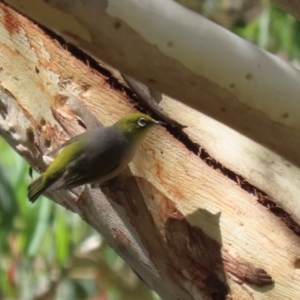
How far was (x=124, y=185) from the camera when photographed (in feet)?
5.14

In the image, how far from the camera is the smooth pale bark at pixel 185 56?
976mm

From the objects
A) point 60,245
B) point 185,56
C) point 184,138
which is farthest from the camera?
point 60,245

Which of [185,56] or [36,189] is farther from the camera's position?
[36,189]

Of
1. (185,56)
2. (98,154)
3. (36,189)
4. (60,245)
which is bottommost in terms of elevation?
(60,245)

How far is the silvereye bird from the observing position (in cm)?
157

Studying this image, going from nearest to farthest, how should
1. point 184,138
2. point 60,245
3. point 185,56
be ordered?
point 185,56, point 184,138, point 60,245

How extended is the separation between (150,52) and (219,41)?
0.36 ft

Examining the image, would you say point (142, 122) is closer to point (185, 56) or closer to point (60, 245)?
point (185, 56)

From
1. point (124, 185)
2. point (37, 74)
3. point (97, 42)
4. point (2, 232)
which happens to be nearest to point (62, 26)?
point (97, 42)

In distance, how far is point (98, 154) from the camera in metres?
1.64

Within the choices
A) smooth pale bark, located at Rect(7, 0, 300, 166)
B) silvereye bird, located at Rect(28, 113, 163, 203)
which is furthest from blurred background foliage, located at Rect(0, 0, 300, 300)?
smooth pale bark, located at Rect(7, 0, 300, 166)

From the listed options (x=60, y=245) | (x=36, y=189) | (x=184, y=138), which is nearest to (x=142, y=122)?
(x=184, y=138)

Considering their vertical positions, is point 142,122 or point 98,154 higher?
point 142,122

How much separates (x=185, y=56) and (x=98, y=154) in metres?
0.68
